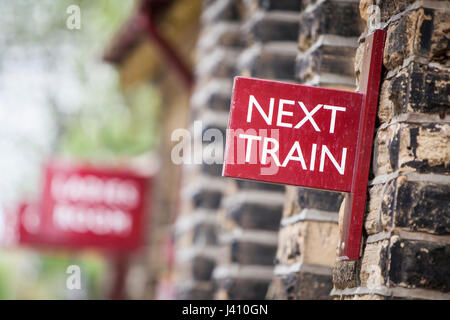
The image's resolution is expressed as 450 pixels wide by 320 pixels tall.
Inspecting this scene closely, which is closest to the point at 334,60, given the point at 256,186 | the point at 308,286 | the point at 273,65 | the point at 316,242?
the point at 316,242

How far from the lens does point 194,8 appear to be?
5953 mm

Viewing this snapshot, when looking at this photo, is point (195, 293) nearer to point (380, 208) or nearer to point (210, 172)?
point (210, 172)

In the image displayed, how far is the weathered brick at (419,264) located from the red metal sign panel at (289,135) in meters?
0.23

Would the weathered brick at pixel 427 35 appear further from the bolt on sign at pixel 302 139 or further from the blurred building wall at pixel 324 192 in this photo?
the bolt on sign at pixel 302 139

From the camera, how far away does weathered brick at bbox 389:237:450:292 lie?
6.21ft

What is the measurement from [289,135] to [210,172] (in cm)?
211

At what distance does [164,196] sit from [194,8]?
1984 mm

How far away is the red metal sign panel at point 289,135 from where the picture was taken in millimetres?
2012

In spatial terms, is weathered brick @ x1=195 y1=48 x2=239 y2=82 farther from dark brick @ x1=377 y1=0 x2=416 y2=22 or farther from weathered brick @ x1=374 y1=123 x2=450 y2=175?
weathered brick @ x1=374 y1=123 x2=450 y2=175

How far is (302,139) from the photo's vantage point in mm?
2027

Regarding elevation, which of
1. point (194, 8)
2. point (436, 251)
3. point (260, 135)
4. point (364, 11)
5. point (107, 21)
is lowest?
point (436, 251)

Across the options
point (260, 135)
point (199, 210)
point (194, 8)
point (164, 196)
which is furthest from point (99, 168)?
point (260, 135)
